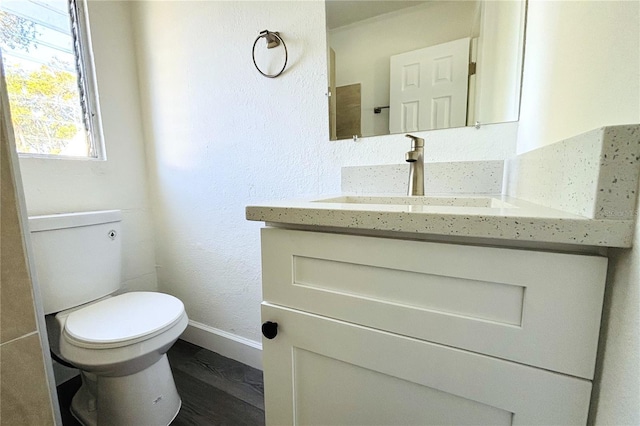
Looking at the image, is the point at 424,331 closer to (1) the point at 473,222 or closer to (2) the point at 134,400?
(1) the point at 473,222

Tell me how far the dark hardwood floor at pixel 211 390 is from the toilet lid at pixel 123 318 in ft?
1.44

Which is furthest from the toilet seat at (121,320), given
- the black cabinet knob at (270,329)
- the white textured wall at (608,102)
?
the white textured wall at (608,102)

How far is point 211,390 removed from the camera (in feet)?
3.92

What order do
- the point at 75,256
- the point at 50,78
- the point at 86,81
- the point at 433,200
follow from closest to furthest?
the point at 433,200, the point at 75,256, the point at 50,78, the point at 86,81

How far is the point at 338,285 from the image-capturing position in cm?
52

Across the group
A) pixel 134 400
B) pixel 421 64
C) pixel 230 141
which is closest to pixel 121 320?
pixel 134 400

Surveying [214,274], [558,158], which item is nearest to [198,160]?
[214,274]

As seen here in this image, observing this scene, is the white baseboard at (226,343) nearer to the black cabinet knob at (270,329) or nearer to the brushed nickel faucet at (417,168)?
the black cabinet knob at (270,329)

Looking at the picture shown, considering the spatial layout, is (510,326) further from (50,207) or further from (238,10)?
(50,207)

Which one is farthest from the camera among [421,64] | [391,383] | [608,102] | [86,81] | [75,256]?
[86,81]

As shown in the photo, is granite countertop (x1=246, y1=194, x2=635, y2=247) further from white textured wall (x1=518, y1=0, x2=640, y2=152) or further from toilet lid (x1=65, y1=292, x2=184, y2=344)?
toilet lid (x1=65, y1=292, x2=184, y2=344)

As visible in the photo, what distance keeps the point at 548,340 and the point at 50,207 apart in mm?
1751

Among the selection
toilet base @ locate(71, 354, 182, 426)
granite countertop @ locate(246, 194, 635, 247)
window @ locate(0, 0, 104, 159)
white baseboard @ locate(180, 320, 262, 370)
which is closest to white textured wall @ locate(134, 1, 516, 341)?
white baseboard @ locate(180, 320, 262, 370)

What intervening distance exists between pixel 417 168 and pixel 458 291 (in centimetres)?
48
